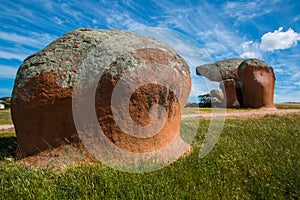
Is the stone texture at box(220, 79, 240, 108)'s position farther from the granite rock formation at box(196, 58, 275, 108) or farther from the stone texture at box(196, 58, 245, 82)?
the stone texture at box(196, 58, 245, 82)

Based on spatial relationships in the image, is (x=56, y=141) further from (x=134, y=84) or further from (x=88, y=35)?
(x=88, y=35)

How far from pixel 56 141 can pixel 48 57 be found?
5.22ft

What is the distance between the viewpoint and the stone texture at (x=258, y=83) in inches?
867

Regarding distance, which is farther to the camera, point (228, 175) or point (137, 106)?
point (137, 106)

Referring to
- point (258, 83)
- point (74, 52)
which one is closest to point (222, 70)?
point (258, 83)

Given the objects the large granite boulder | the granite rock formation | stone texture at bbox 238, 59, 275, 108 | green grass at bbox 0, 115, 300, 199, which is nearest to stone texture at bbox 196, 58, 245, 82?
the granite rock formation

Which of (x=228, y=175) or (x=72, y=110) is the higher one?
(x=72, y=110)

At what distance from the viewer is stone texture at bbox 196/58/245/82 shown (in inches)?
1066

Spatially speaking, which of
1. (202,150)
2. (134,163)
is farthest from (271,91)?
(134,163)

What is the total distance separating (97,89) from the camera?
4211mm

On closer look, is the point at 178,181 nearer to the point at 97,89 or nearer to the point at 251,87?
the point at 97,89

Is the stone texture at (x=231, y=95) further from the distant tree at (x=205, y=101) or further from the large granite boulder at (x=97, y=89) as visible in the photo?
the large granite boulder at (x=97, y=89)

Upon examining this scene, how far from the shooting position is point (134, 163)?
3807mm

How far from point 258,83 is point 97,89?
20837 millimetres
